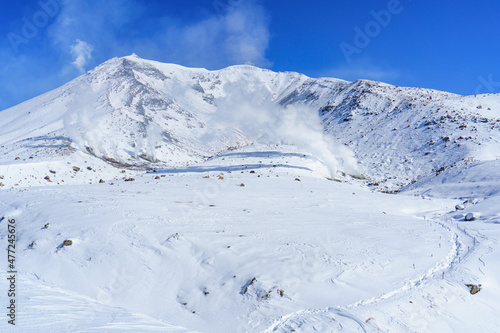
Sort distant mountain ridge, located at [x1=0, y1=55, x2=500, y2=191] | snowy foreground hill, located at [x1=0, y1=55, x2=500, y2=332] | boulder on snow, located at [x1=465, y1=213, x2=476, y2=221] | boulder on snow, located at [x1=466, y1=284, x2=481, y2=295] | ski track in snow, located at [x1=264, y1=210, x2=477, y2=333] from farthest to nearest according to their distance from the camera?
distant mountain ridge, located at [x1=0, y1=55, x2=500, y2=191]
boulder on snow, located at [x1=465, y1=213, x2=476, y2=221]
boulder on snow, located at [x1=466, y1=284, x2=481, y2=295]
snowy foreground hill, located at [x1=0, y1=55, x2=500, y2=332]
ski track in snow, located at [x1=264, y1=210, x2=477, y2=333]

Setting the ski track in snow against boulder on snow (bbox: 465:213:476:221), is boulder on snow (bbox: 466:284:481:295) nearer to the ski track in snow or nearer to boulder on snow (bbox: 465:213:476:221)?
the ski track in snow

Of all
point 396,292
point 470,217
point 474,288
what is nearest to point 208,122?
point 470,217

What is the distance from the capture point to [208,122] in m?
75.8

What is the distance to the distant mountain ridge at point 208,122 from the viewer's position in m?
31.9

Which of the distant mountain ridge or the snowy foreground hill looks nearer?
the snowy foreground hill

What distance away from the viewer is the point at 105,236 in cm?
980

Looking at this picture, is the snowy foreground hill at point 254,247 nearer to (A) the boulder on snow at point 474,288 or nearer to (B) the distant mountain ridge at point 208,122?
(A) the boulder on snow at point 474,288

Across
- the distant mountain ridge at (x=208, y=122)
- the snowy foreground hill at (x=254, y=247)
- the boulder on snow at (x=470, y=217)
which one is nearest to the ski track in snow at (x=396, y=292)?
the snowy foreground hill at (x=254, y=247)

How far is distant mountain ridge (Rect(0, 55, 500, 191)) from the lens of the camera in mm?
31906

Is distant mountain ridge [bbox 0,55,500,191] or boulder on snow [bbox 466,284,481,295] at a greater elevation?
distant mountain ridge [bbox 0,55,500,191]

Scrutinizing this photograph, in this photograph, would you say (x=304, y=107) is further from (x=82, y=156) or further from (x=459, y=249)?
(x=459, y=249)

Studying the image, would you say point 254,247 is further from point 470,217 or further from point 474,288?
point 470,217

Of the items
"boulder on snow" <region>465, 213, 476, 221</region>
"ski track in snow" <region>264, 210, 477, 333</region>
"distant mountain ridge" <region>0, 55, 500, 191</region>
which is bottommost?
"ski track in snow" <region>264, 210, 477, 333</region>

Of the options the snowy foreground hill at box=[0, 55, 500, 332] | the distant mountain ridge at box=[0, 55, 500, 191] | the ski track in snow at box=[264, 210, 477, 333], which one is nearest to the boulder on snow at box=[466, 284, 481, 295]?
the snowy foreground hill at box=[0, 55, 500, 332]
